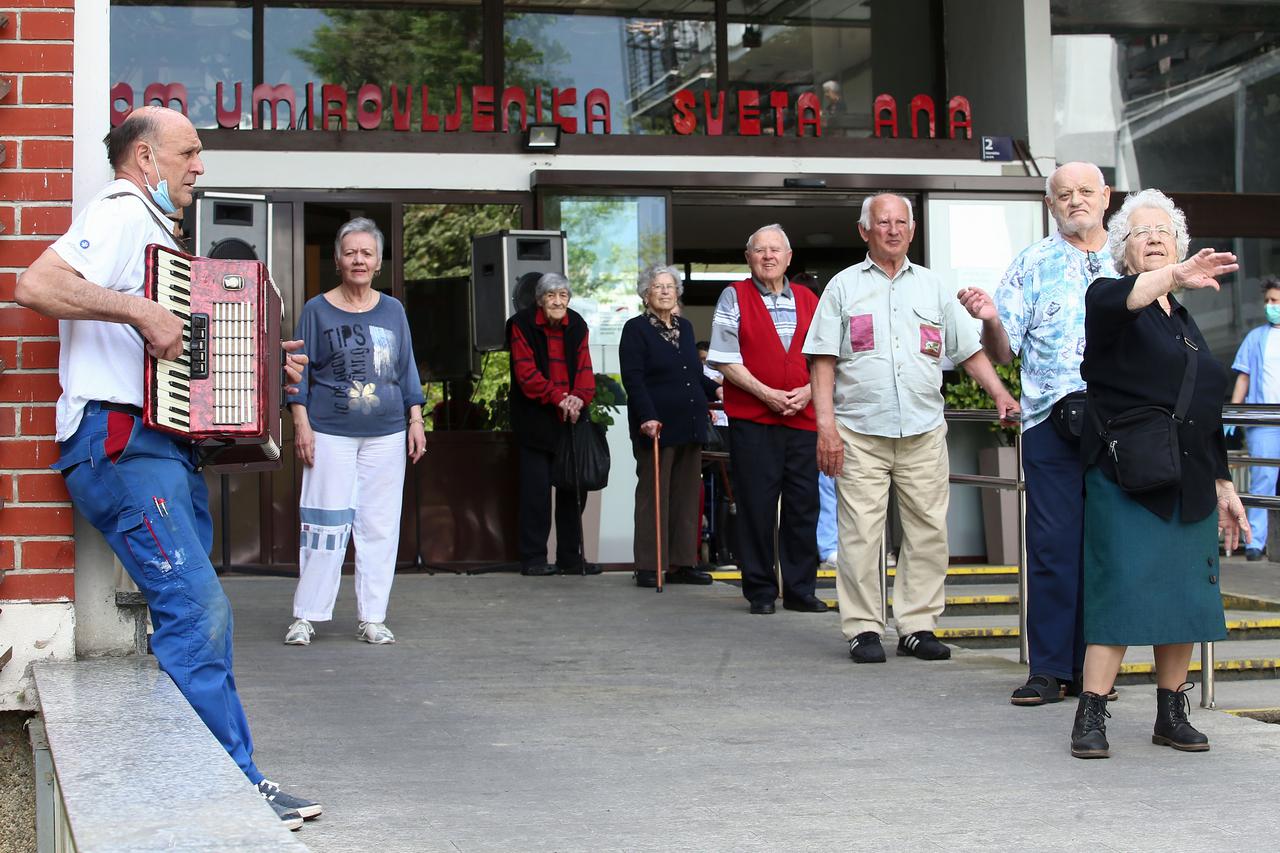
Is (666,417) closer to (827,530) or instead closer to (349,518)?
(827,530)

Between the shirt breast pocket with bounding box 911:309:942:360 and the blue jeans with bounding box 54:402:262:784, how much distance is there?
3873 millimetres

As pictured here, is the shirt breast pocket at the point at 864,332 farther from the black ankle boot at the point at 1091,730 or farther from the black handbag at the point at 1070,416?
the black ankle boot at the point at 1091,730

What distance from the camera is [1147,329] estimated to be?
516cm

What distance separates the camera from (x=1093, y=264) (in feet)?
20.2

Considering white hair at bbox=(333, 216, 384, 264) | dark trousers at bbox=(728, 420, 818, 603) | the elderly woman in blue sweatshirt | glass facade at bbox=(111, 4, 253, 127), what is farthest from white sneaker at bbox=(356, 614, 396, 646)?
glass facade at bbox=(111, 4, 253, 127)

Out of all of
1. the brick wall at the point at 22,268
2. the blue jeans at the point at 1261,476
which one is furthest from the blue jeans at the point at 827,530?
the brick wall at the point at 22,268

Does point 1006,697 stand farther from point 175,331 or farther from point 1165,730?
point 175,331

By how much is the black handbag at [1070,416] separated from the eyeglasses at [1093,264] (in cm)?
48

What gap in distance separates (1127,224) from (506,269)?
6.20 m

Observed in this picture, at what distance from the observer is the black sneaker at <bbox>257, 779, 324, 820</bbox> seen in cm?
429

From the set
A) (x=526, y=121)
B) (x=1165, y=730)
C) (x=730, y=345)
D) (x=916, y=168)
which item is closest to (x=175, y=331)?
(x=1165, y=730)

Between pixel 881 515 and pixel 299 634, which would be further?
pixel 299 634

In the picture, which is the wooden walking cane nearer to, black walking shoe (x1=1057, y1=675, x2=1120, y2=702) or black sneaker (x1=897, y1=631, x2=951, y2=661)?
black sneaker (x1=897, y1=631, x2=951, y2=661)

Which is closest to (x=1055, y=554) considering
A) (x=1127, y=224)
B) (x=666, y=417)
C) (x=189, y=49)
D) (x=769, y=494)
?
(x=1127, y=224)
